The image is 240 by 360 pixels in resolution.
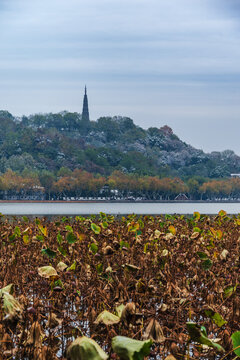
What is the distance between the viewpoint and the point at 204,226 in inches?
580

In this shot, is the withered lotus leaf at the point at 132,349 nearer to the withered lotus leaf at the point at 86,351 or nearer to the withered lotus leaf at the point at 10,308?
the withered lotus leaf at the point at 86,351

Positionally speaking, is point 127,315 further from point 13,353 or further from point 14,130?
point 14,130

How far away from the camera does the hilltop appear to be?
6171 inches

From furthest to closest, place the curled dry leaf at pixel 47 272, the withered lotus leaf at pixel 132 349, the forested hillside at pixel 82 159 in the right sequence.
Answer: the forested hillside at pixel 82 159 < the curled dry leaf at pixel 47 272 < the withered lotus leaf at pixel 132 349

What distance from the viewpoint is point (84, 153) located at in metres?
164

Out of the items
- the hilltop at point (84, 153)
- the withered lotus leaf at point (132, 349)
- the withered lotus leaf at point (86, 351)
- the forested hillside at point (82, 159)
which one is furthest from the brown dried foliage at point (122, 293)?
the hilltop at point (84, 153)

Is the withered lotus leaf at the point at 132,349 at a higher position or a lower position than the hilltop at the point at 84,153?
lower

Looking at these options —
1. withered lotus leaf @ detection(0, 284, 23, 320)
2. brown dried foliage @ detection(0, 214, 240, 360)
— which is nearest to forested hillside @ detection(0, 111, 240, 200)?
brown dried foliage @ detection(0, 214, 240, 360)

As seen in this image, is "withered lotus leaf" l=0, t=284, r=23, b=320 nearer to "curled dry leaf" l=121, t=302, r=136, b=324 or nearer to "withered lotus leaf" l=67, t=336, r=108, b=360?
"curled dry leaf" l=121, t=302, r=136, b=324

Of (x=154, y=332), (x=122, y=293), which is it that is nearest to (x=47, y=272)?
(x=122, y=293)

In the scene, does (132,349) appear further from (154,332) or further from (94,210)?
(94,210)

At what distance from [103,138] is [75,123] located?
431 inches

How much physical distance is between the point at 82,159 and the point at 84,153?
4179mm

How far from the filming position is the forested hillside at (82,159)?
135m
